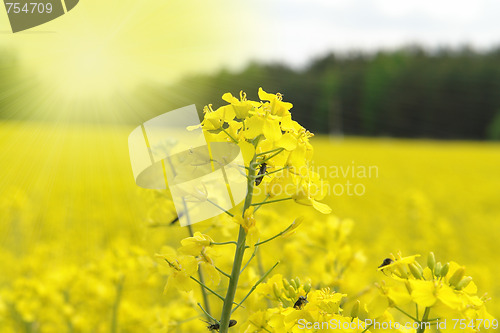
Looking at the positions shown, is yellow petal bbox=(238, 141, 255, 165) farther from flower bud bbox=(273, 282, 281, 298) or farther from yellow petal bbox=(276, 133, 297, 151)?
flower bud bbox=(273, 282, 281, 298)

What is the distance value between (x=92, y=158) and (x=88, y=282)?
11.8 meters

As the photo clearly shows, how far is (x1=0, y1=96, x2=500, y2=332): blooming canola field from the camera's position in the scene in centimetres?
112

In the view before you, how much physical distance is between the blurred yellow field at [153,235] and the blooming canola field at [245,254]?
15 millimetres

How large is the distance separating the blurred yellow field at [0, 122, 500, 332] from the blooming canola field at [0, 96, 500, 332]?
0.01m

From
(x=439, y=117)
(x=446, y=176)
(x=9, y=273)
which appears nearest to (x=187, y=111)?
(x=9, y=273)

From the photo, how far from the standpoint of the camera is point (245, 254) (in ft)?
4.24

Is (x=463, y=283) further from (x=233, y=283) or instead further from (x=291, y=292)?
(x=233, y=283)

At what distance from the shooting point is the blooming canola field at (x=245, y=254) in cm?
112

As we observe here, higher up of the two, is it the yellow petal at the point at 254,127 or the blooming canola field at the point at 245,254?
the yellow petal at the point at 254,127

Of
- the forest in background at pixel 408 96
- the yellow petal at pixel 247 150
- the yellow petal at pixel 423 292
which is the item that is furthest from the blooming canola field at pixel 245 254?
the forest in background at pixel 408 96

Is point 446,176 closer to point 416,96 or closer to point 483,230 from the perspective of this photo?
point 483,230

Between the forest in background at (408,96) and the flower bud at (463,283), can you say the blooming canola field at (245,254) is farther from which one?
the forest in background at (408,96)

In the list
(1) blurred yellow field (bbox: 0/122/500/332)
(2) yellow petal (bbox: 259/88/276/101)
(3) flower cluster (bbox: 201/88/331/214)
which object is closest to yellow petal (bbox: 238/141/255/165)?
(3) flower cluster (bbox: 201/88/331/214)

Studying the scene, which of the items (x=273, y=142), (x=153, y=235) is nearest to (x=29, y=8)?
(x=153, y=235)
